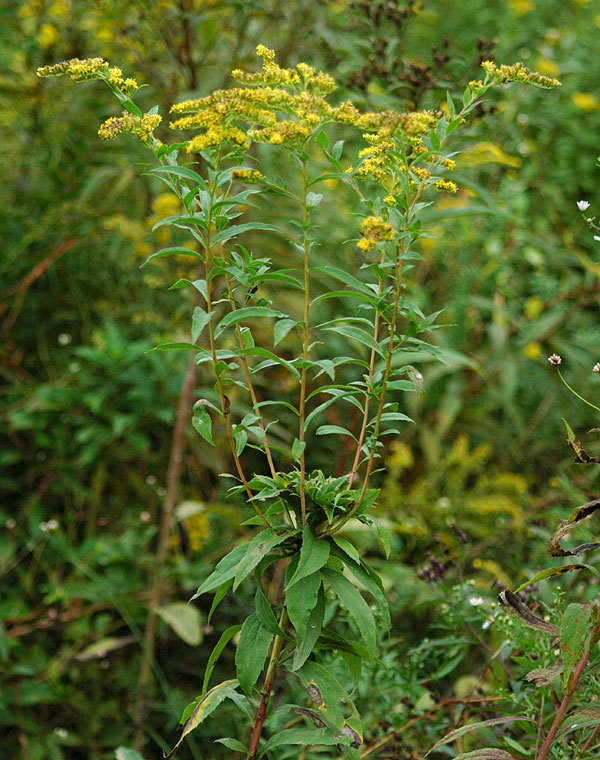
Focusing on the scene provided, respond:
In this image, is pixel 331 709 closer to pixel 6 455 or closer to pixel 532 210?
pixel 6 455

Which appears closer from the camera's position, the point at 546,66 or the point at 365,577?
the point at 365,577

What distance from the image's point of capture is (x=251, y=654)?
987 mm

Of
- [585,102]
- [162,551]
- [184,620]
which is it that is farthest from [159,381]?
[585,102]

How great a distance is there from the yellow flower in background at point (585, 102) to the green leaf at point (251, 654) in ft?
11.1

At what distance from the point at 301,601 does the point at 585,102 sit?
3.41m

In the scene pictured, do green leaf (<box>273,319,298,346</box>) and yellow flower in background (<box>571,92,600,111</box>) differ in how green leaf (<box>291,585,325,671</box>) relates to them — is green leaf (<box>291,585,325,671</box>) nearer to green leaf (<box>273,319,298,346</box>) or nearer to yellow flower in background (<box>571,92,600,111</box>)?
green leaf (<box>273,319,298,346</box>)

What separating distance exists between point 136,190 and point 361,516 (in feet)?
8.03

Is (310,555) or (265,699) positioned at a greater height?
(310,555)

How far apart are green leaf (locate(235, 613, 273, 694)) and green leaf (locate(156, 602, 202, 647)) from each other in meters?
0.95

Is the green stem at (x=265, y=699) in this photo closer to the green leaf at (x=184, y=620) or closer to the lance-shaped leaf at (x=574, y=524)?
the lance-shaped leaf at (x=574, y=524)

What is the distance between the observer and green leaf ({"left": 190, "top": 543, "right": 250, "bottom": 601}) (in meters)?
0.99

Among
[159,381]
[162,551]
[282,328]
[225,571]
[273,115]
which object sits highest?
[273,115]

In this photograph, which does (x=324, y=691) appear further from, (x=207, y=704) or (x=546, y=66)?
(x=546, y=66)

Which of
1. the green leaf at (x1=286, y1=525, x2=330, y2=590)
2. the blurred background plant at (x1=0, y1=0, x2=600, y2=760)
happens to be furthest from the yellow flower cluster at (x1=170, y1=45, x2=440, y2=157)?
the blurred background plant at (x1=0, y1=0, x2=600, y2=760)
